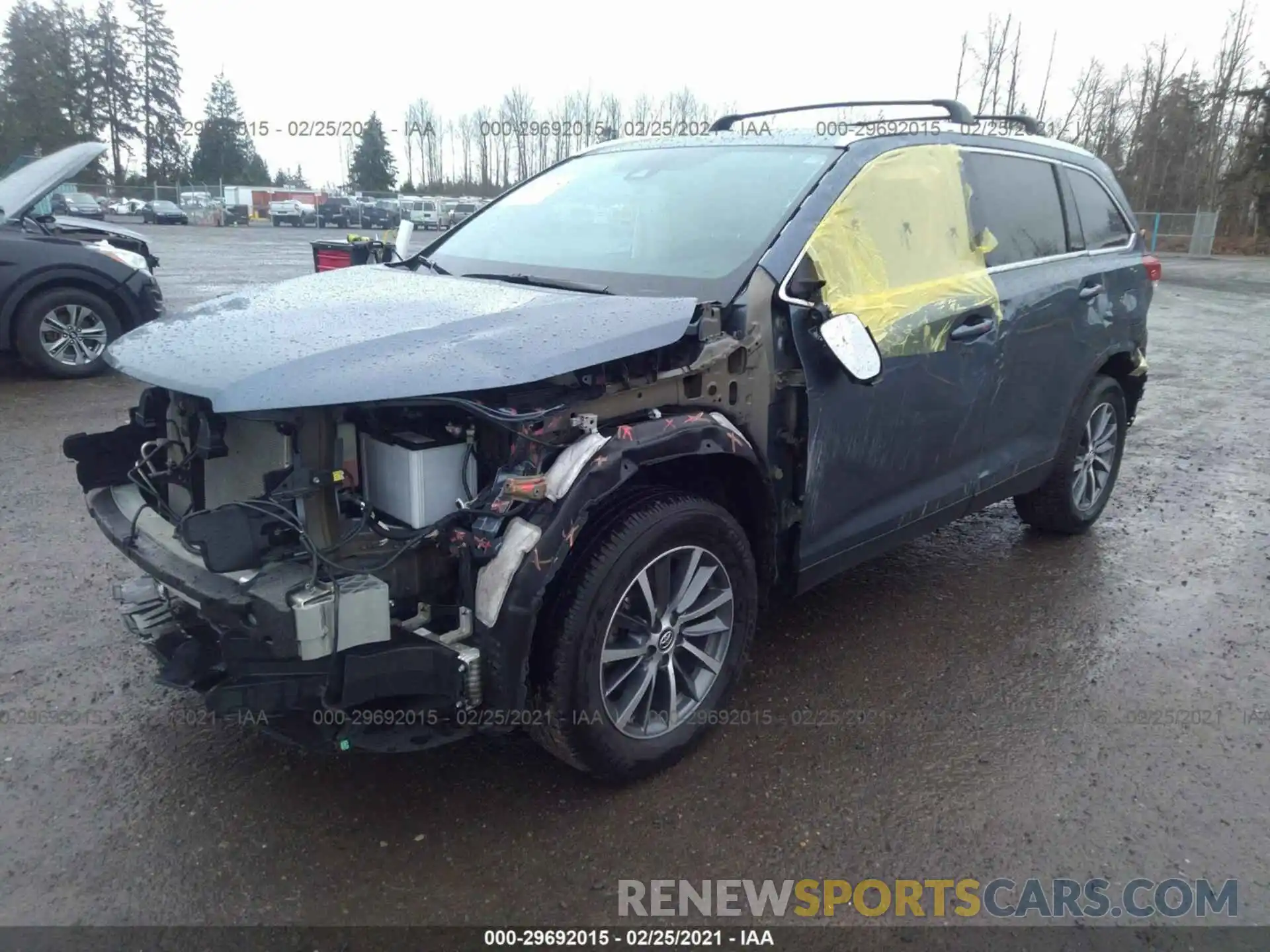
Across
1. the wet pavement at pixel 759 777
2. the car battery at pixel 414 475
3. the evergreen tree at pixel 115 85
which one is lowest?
the wet pavement at pixel 759 777

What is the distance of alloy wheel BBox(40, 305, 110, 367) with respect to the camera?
8031mm

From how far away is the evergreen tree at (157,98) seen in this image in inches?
2426

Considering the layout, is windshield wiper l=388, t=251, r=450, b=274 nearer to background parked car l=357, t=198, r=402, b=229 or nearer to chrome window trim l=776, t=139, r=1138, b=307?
chrome window trim l=776, t=139, r=1138, b=307

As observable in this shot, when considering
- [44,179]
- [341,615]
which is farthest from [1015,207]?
[44,179]

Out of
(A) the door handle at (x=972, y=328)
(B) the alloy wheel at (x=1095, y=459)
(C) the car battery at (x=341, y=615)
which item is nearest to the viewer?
(C) the car battery at (x=341, y=615)

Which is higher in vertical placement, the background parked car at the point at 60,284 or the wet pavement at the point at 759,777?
the background parked car at the point at 60,284

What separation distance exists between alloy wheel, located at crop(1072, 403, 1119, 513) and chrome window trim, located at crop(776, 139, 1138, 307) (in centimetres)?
79

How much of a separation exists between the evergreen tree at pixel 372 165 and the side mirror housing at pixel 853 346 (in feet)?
202

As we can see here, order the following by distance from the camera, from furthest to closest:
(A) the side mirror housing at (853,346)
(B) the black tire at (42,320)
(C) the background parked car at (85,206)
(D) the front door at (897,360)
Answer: (C) the background parked car at (85,206) → (B) the black tire at (42,320) → (D) the front door at (897,360) → (A) the side mirror housing at (853,346)

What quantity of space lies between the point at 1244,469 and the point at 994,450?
3617 millimetres

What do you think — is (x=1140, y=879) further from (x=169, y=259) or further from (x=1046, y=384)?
(x=169, y=259)

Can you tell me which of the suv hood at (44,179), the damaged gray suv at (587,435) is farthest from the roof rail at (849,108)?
the suv hood at (44,179)

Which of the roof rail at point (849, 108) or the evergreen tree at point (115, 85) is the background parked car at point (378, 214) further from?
the roof rail at point (849, 108)

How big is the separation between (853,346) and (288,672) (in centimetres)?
191
